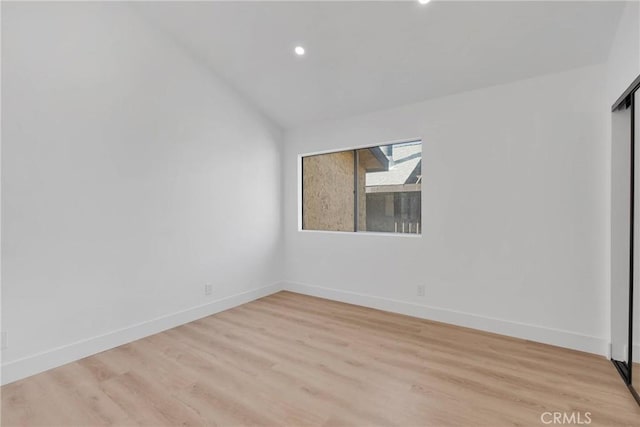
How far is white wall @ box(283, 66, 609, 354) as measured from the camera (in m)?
2.70

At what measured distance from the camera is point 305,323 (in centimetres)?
342

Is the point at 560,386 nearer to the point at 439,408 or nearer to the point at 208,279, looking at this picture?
the point at 439,408

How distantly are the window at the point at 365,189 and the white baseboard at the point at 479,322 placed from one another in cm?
89

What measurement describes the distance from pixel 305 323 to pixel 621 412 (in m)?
2.53

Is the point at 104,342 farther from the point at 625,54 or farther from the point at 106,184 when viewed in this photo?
the point at 625,54

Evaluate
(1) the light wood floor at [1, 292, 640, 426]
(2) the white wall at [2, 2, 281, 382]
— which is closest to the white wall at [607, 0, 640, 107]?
(1) the light wood floor at [1, 292, 640, 426]

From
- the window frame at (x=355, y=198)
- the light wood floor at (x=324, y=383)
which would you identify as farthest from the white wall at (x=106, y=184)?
the window frame at (x=355, y=198)

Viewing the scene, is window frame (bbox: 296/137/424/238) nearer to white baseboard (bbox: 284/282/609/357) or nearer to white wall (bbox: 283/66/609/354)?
white wall (bbox: 283/66/609/354)

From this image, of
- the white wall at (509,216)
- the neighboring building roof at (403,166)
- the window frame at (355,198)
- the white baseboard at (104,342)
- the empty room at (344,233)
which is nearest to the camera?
the empty room at (344,233)

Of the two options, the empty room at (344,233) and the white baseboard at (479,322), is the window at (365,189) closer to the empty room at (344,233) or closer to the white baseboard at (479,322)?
the empty room at (344,233)

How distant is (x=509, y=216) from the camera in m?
3.04

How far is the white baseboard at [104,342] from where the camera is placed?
2.33 metres

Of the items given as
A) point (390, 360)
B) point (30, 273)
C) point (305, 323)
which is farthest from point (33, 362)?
point (390, 360)

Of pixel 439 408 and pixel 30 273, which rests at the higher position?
pixel 30 273
